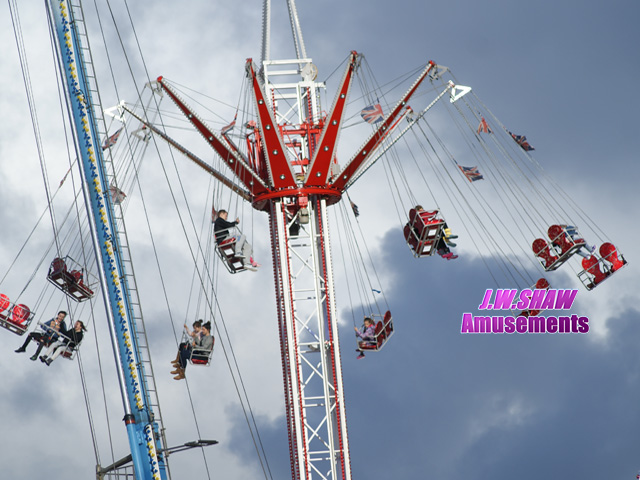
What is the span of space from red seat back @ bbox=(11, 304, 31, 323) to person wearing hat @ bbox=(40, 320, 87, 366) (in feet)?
3.15

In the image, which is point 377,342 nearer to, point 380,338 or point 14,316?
point 380,338

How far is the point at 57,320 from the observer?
35.0m

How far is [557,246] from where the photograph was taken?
3372 cm

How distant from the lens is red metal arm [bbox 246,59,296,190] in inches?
1389

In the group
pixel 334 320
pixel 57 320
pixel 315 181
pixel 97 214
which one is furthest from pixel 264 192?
pixel 97 214

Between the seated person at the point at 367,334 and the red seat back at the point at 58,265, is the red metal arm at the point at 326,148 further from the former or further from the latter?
the red seat back at the point at 58,265

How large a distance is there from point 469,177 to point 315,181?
12.9 feet

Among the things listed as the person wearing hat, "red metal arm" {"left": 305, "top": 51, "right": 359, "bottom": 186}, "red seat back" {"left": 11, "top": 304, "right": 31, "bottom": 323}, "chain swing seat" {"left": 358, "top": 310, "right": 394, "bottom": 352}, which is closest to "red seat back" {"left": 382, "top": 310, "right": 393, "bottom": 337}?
"chain swing seat" {"left": 358, "top": 310, "right": 394, "bottom": 352}

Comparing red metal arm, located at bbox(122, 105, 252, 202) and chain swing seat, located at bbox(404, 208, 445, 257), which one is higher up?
red metal arm, located at bbox(122, 105, 252, 202)

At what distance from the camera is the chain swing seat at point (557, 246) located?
33438mm

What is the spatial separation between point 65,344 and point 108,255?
761cm

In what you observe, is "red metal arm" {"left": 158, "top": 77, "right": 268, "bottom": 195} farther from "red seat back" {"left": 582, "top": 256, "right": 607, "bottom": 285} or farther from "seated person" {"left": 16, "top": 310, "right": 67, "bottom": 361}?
"red seat back" {"left": 582, "top": 256, "right": 607, "bottom": 285}

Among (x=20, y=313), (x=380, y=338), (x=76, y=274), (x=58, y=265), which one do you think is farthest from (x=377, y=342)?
(x=20, y=313)

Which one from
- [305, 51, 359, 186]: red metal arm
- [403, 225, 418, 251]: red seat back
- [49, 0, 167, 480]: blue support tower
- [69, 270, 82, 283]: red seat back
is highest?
[305, 51, 359, 186]: red metal arm
